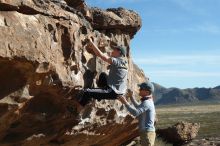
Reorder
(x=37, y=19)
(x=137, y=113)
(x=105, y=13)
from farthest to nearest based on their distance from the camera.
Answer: (x=105, y=13), (x=37, y=19), (x=137, y=113)

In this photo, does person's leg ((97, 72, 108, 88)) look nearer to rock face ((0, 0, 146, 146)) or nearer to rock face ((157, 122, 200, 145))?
rock face ((0, 0, 146, 146))

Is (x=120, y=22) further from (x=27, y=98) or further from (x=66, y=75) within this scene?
(x=27, y=98)

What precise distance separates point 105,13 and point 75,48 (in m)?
3.64

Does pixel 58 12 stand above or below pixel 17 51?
above

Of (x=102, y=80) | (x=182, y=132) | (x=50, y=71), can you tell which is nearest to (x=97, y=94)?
(x=102, y=80)

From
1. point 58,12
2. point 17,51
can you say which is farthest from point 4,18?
point 58,12

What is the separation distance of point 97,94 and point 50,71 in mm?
1709

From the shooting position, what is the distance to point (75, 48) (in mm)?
11977

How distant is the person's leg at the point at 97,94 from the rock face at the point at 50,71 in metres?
0.27

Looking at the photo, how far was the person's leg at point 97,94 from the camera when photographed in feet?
39.3

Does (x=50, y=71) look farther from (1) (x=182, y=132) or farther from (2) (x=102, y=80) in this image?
(1) (x=182, y=132)

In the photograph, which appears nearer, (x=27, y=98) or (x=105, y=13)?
(x=27, y=98)

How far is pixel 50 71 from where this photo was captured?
11.1m

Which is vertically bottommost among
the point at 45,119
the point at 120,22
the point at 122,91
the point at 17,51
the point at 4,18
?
the point at 45,119
